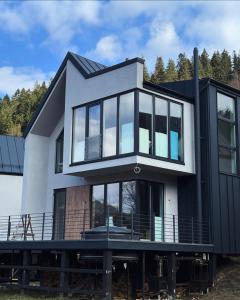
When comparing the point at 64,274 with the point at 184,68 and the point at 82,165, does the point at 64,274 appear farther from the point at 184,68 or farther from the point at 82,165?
the point at 184,68

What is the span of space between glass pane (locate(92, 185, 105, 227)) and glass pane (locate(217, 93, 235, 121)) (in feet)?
18.6

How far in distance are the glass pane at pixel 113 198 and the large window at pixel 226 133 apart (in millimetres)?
4137

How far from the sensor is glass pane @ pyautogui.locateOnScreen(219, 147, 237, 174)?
1875 centimetres

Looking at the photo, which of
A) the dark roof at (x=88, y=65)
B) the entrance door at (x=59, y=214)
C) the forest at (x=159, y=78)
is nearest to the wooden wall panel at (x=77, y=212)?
the entrance door at (x=59, y=214)

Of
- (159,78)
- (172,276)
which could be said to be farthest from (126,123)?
(159,78)

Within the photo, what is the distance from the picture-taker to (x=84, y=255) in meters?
14.9

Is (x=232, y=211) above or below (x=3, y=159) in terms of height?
below

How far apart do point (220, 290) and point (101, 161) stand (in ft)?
20.0

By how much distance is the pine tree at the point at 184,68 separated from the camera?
235 ft

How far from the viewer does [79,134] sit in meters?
18.8

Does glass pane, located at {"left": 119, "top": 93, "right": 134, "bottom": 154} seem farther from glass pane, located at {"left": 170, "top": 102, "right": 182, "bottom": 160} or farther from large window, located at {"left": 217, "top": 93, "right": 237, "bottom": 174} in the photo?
large window, located at {"left": 217, "top": 93, "right": 237, "bottom": 174}

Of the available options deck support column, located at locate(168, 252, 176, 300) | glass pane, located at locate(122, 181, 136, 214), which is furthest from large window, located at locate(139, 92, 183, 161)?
deck support column, located at locate(168, 252, 176, 300)

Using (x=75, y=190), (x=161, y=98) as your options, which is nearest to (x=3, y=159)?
(x=75, y=190)

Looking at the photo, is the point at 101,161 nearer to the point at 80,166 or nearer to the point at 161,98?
the point at 80,166
